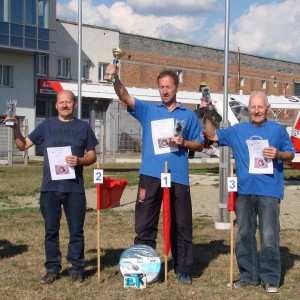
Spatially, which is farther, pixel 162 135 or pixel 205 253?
pixel 205 253

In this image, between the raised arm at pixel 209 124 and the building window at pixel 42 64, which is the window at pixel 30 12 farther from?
the raised arm at pixel 209 124

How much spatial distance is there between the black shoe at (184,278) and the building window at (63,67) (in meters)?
36.8

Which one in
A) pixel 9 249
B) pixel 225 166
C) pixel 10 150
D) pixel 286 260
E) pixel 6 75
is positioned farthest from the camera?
pixel 6 75

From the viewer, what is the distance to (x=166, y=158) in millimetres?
6484

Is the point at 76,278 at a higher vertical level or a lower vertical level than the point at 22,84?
lower

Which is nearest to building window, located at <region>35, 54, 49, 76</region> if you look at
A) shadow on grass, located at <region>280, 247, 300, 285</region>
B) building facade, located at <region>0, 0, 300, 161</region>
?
building facade, located at <region>0, 0, 300, 161</region>

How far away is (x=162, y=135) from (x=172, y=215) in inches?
35.2

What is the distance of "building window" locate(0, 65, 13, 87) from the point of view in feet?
128

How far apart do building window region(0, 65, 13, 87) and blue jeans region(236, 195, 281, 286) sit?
113ft

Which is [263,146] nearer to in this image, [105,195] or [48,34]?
[105,195]

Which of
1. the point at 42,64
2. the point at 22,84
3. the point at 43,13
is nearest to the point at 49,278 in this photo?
the point at 22,84

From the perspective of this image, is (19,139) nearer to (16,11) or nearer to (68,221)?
(68,221)

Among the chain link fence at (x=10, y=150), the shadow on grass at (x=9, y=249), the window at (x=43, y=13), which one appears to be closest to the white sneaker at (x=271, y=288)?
the shadow on grass at (x=9, y=249)

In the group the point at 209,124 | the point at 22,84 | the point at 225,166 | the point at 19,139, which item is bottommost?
the point at 225,166
